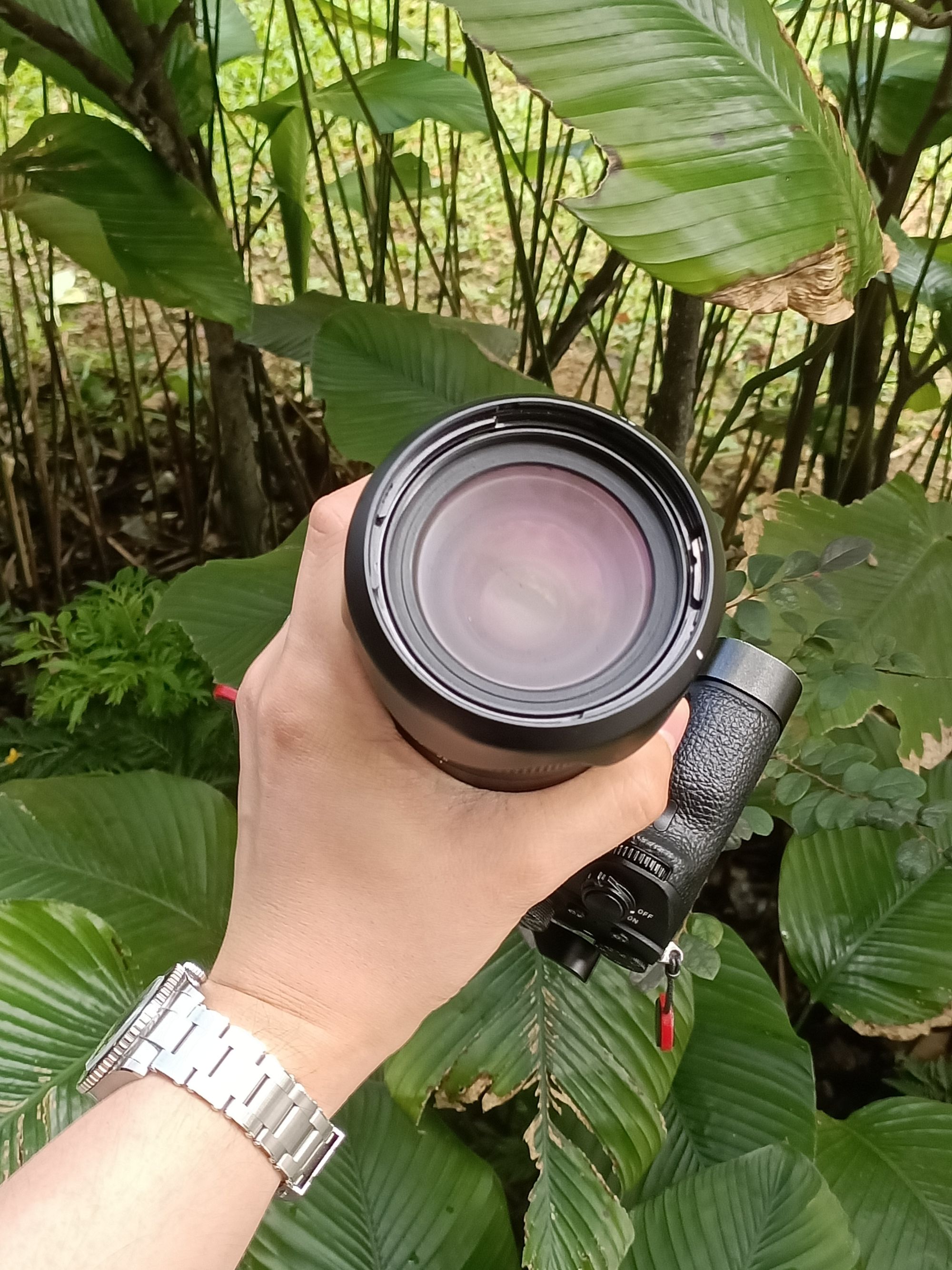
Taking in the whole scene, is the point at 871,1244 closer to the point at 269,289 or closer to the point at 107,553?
the point at 107,553

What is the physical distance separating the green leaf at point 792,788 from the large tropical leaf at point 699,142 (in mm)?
314

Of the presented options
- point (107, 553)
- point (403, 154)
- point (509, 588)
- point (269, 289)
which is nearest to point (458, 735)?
point (509, 588)

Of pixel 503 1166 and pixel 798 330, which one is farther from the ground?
pixel 798 330

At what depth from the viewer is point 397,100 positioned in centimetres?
93

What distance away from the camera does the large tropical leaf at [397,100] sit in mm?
929

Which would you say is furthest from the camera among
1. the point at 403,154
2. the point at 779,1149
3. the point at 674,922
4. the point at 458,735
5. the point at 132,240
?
the point at 403,154

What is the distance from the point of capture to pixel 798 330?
197cm

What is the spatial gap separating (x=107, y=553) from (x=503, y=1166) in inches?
45.5

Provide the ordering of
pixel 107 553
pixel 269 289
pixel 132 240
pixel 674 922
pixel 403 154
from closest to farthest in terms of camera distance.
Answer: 1. pixel 674 922
2. pixel 132 240
3. pixel 403 154
4. pixel 107 553
5. pixel 269 289

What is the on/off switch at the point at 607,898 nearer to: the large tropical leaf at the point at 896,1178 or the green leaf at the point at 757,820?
the green leaf at the point at 757,820

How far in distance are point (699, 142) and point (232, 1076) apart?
580mm

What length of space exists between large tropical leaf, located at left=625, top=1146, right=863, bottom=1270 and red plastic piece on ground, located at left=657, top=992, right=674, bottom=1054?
160mm

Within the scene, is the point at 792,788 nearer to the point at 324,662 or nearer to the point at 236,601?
the point at 324,662

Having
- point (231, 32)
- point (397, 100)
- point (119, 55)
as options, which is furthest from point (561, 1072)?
point (231, 32)
